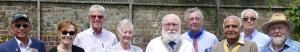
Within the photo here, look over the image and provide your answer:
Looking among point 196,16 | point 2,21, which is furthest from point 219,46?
point 2,21

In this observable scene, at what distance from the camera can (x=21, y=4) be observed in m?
9.70

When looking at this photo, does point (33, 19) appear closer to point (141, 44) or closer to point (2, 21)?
point (2, 21)

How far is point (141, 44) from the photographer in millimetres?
10125

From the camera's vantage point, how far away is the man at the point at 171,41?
21.2 feet

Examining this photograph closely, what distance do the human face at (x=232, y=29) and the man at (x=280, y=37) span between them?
0.66 metres

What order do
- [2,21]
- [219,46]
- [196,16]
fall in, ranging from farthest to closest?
[2,21]
[196,16]
[219,46]

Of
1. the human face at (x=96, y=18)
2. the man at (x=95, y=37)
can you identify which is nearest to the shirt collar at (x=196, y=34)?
the man at (x=95, y=37)

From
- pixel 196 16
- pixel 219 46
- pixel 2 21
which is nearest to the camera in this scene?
pixel 219 46

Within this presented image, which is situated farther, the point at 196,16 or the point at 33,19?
the point at 33,19

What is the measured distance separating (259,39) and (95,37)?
1871 mm

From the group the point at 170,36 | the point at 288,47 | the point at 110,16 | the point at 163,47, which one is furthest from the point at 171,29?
the point at 110,16

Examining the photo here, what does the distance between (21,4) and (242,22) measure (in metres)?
4.10

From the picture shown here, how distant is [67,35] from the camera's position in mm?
6172

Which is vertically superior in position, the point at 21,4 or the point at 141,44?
the point at 21,4
